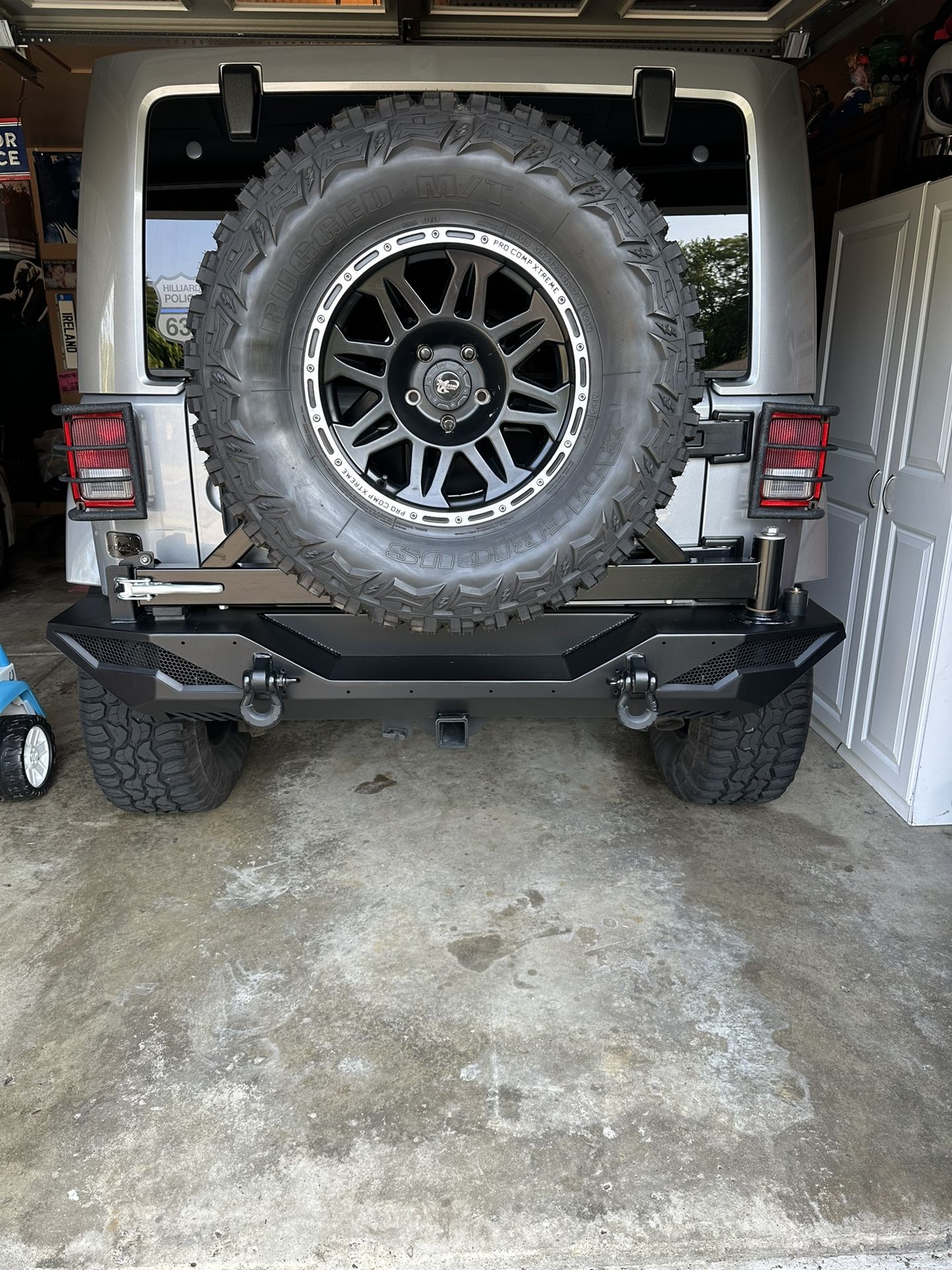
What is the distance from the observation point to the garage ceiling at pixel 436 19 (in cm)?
255

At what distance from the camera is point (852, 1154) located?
1.87 m

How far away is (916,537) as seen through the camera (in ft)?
10.3

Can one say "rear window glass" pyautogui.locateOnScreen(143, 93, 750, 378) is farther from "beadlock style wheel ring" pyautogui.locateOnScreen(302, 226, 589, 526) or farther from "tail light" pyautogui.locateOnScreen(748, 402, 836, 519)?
"beadlock style wheel ring" pyautogui.locateOnScreen(302, 226, 589, 526)

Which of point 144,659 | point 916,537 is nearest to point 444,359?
point 144,659

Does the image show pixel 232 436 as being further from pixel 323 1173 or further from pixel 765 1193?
pixel 765 1193

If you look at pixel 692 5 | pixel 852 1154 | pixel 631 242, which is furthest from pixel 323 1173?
pixel 692 5

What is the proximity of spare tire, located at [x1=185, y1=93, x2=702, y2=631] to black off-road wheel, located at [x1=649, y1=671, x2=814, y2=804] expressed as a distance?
1115 millimetres

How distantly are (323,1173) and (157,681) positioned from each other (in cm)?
121

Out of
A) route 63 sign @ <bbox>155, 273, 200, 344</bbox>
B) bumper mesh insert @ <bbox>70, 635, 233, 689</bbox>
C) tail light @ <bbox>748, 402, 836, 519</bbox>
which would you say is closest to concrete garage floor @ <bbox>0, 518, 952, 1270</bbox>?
bumper mesh insert @ <bbox>70, 635, 233, 689</bbox>

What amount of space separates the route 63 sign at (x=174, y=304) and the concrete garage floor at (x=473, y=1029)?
162cm

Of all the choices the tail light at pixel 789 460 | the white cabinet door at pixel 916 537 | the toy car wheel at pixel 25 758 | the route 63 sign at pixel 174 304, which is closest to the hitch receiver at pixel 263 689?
the route 63 sign at pixel 174 304

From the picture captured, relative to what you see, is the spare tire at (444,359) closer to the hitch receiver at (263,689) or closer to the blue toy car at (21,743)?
the hitch receiver at (263,689)

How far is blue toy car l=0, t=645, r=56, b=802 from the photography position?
3.16 m

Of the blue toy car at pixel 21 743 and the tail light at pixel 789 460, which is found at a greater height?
the tail light at pixel 789 460
